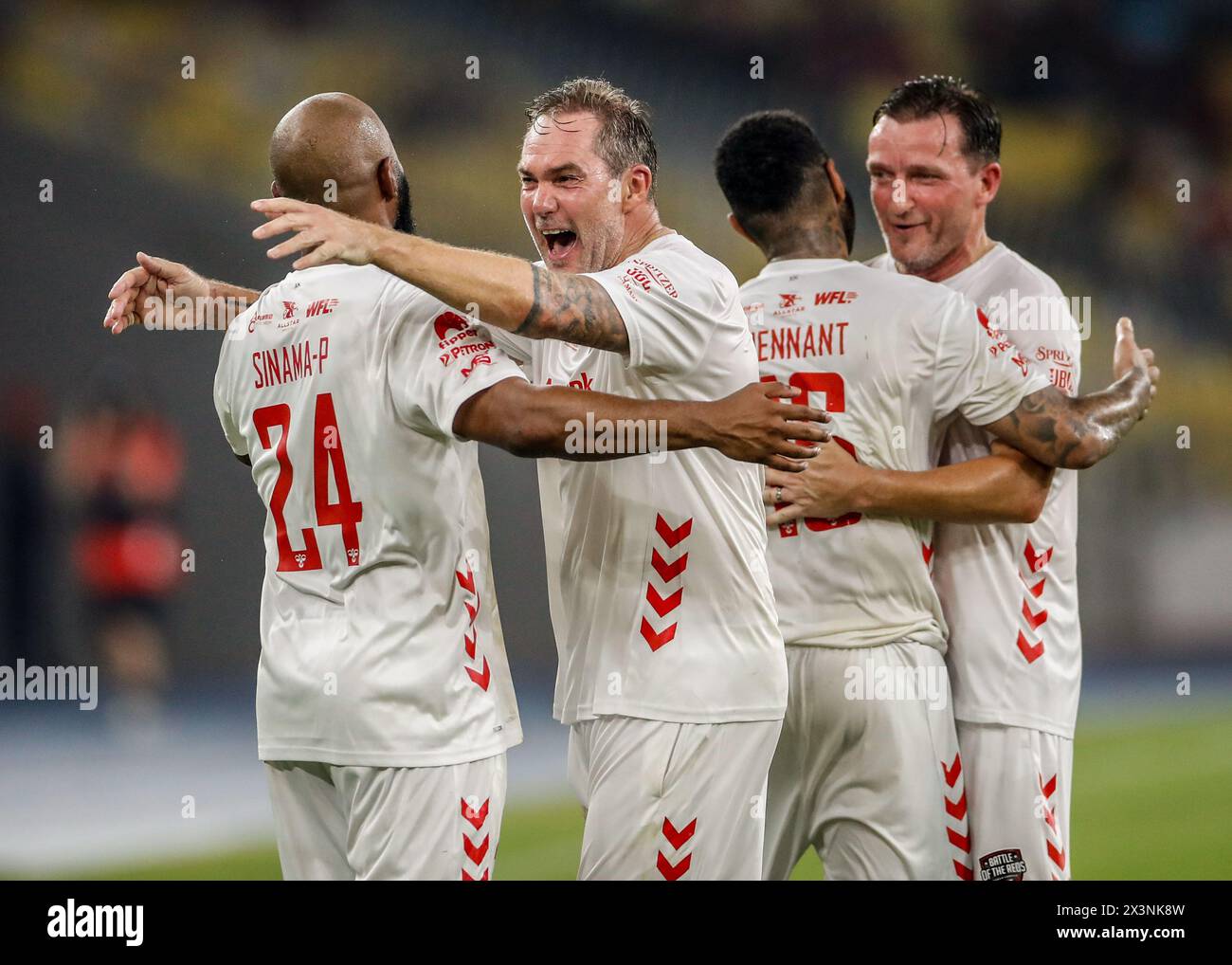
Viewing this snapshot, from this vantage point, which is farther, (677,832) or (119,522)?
(119,522)

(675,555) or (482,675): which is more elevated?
(675,555)

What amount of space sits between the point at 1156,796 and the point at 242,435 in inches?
238

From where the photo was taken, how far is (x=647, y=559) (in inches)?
130

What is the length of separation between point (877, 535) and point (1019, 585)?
20.4 inches

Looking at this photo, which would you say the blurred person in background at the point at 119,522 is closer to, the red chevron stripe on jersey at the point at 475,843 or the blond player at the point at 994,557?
the blond player at the point at 994,557

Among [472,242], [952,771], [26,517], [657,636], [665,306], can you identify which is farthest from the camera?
[472,242]

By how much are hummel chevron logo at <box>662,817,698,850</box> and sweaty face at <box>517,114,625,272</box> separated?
1.34 m

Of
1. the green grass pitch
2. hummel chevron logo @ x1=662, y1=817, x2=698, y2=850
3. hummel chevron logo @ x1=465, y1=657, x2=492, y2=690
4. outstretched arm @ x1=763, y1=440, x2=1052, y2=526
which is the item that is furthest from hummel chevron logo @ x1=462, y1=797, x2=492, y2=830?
the green grass pitch

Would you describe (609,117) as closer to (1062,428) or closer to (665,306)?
(665,306)

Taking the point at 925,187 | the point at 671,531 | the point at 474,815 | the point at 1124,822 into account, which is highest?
the point at 925,187

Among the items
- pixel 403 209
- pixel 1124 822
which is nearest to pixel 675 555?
pixel 403 209

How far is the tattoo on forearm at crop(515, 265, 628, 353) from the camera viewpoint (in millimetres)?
3004
